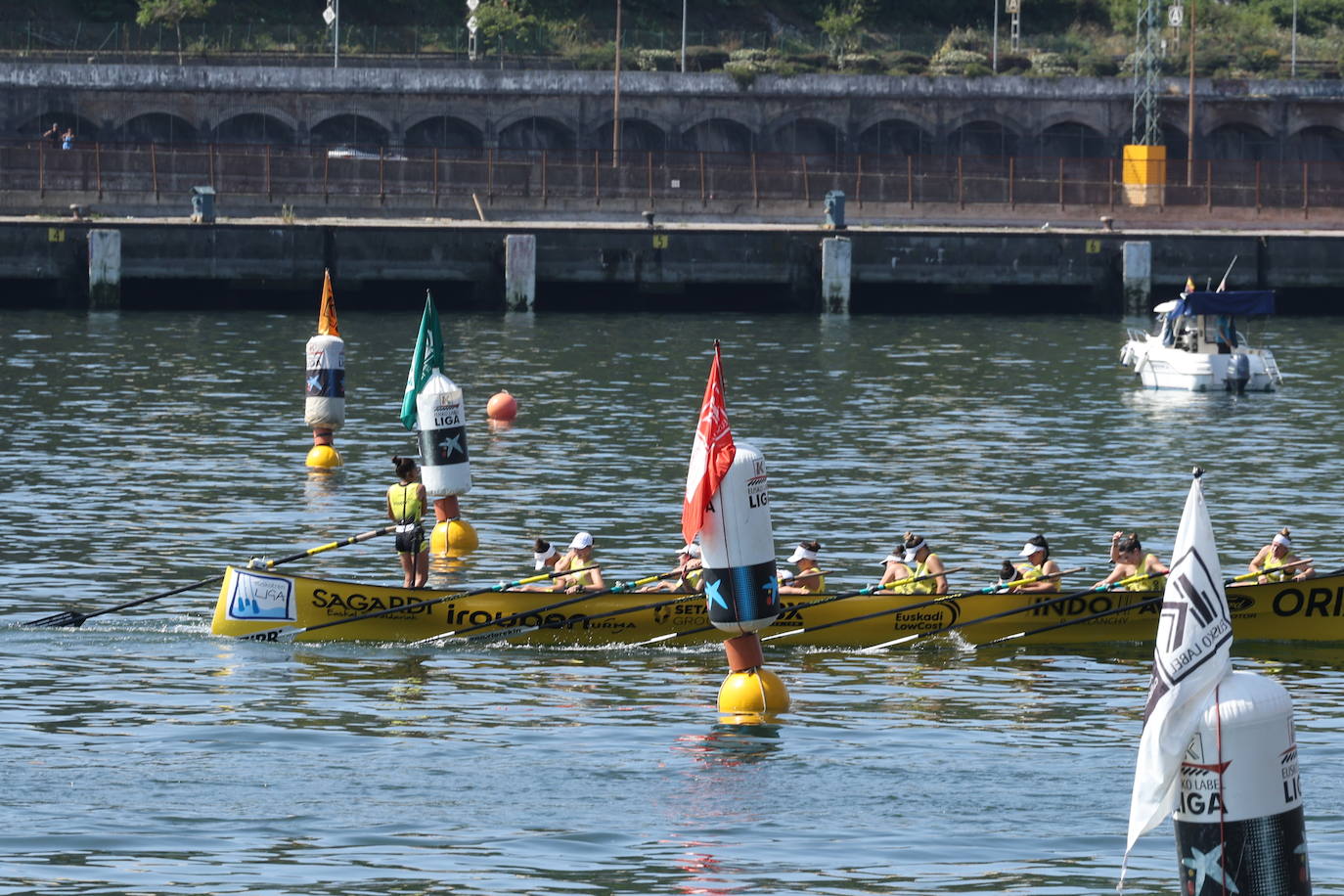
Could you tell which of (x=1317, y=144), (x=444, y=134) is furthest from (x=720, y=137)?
(x=1317, y=144)

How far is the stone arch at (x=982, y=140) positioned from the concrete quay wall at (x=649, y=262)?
3060cm

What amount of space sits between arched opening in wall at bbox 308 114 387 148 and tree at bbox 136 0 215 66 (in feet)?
44.6

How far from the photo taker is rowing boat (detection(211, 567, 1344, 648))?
2806cm

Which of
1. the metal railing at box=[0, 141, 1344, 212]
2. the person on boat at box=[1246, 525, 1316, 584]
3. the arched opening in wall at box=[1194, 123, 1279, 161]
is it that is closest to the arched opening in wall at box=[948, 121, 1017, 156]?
the arched opening in wall at box=[1194, 123, 1279, 161]

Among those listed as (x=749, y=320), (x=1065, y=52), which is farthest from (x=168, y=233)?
(x=1065, y=52)

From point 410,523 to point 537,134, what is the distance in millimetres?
76425

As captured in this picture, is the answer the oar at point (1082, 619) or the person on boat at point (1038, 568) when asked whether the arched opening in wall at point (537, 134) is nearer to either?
the person on boat at point (1038, 568)

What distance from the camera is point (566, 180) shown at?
82.9 m

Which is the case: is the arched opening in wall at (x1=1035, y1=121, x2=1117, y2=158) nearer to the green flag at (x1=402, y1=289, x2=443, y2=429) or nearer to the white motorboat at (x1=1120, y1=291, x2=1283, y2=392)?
the white motorboat at (x1=1120, y1=291, x2=1283, y2=392)

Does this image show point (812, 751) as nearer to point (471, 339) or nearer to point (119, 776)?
point (119, 776)

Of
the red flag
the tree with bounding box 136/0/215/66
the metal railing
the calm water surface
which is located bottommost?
the calm water surface

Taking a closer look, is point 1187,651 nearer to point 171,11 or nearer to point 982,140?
point 982,140

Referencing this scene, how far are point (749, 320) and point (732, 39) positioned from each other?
49635mm

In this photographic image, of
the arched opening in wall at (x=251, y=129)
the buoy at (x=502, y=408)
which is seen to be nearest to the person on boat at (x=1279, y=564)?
the buoy at (x=502, y=408)
